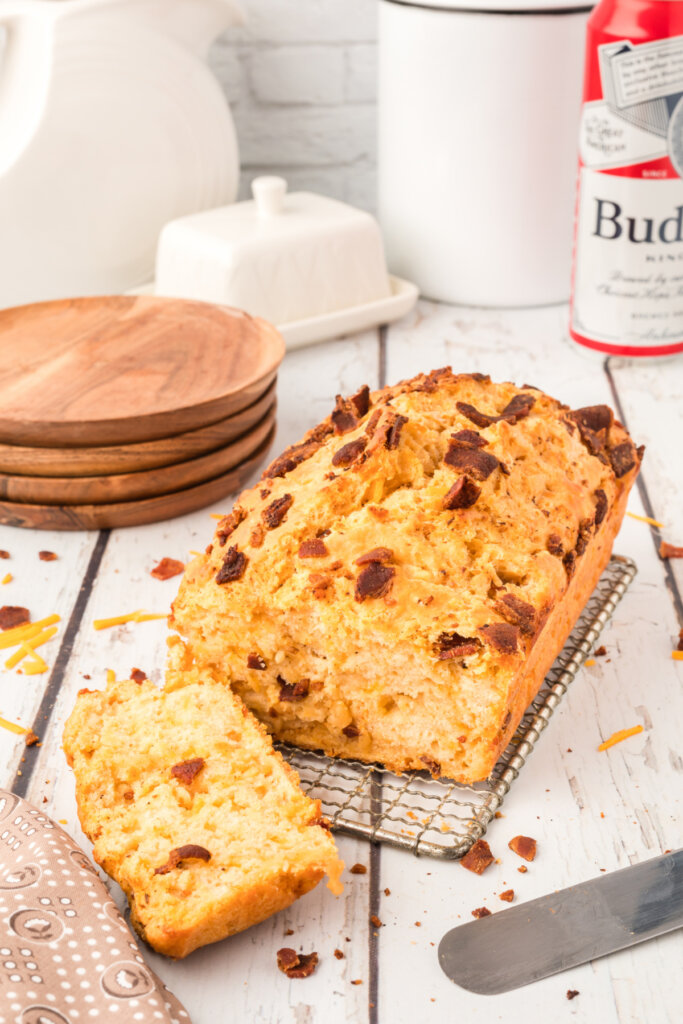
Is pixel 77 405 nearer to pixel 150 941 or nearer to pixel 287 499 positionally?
pixel 287 499

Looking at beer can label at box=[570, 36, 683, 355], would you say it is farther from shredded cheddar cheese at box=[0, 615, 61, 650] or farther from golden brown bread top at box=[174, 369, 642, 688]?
shredded cheddar cheese at box=[0, 615, 61, 650]

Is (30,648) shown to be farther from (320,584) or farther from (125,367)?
(125,367)

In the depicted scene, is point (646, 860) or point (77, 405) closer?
point (646, 860)

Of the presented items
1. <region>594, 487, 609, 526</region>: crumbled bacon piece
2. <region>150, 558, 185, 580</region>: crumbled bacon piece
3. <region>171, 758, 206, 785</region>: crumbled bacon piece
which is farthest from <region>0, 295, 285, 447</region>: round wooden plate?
<region>171, 758, 206, 785</region>: crumbled bacon piece

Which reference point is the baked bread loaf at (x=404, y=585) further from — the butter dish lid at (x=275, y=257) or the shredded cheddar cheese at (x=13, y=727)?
the butter dish lid at (x=275, y=257)

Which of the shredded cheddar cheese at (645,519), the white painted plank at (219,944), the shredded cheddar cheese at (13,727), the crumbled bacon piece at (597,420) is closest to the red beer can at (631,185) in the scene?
the shredded cheddar cheese at (645,519)

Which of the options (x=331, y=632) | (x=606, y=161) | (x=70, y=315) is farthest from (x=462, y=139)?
(x=331, y=632)
